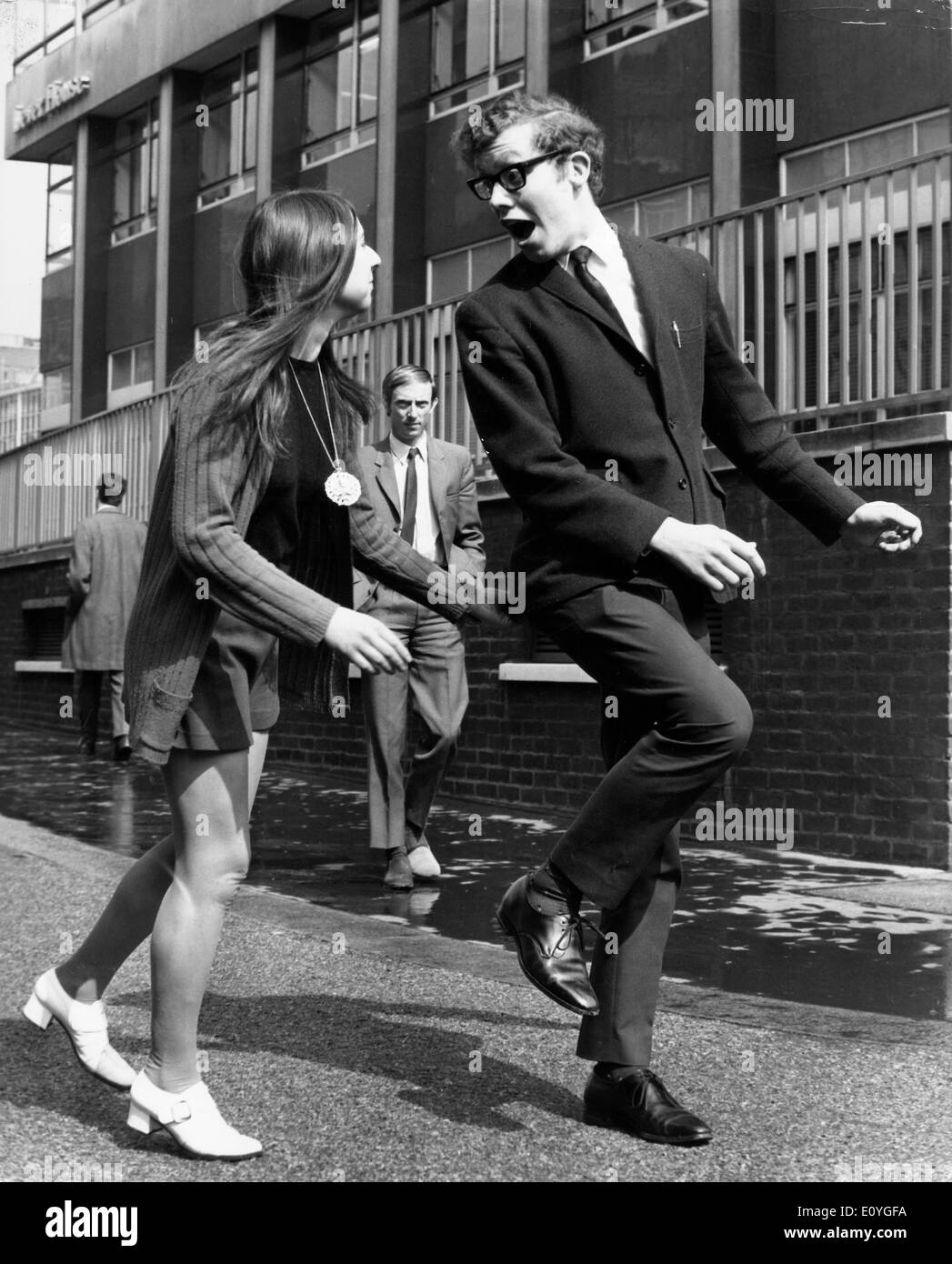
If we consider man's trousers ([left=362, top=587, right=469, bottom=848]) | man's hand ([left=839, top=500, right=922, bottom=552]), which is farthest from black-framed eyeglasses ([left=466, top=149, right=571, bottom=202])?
man's trousers ([left=362, top=587, right=469, bottom=848])

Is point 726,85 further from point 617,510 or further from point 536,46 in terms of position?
point 617,510

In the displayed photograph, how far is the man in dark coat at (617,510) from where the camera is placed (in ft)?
12.2

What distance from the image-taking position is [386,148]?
18.9 metres

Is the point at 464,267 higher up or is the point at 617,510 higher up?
the point at 464,267

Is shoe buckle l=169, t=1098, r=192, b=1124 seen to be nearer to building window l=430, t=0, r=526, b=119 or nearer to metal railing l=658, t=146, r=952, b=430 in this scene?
metal railing l=658, t=146, r=952, b=430

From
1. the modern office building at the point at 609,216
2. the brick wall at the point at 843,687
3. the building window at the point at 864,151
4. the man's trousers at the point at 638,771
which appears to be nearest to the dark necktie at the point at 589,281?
the man's trousers at the point at 638,771

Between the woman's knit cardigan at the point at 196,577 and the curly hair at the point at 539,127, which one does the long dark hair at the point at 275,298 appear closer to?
the woman's knit cardigan at the point at 196,577

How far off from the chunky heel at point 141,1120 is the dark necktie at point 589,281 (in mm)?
1906

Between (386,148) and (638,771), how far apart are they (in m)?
16.1

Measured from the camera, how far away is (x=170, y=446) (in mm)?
3725

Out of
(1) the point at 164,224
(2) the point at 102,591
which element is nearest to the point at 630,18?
(2) the point at 102,591

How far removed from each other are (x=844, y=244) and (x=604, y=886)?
619 centimetres
